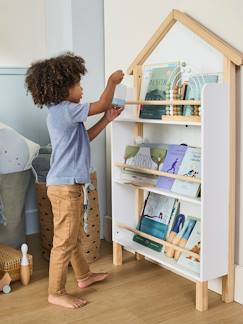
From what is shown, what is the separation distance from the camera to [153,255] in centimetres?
247

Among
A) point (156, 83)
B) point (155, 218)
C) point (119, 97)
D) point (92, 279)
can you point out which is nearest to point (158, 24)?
point (156, 83)

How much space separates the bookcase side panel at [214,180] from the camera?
2080mm

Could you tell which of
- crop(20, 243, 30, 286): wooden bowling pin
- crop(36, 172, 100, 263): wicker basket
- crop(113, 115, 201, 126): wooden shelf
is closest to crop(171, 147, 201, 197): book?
crop(113, 115, 201, 126): wooden shelf

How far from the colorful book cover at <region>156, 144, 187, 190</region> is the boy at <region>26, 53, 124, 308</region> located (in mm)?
390

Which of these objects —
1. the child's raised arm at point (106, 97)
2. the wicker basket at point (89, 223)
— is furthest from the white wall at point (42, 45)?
the child's raised arm at point (106, 97)

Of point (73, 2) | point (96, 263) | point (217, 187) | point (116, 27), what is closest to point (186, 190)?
point (217, 187)

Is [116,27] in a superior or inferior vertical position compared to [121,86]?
superior

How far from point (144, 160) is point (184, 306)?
769mm

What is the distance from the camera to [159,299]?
2.29 metres

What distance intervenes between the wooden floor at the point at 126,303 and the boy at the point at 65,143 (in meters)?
0.10

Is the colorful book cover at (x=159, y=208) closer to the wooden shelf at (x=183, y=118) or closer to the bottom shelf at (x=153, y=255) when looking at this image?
the bottom shelf at (x=153, y=255)

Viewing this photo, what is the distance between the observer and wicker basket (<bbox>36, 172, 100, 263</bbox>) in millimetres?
2789

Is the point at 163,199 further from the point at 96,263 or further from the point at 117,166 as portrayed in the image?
the point at 96,263

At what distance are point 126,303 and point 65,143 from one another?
0.78m
